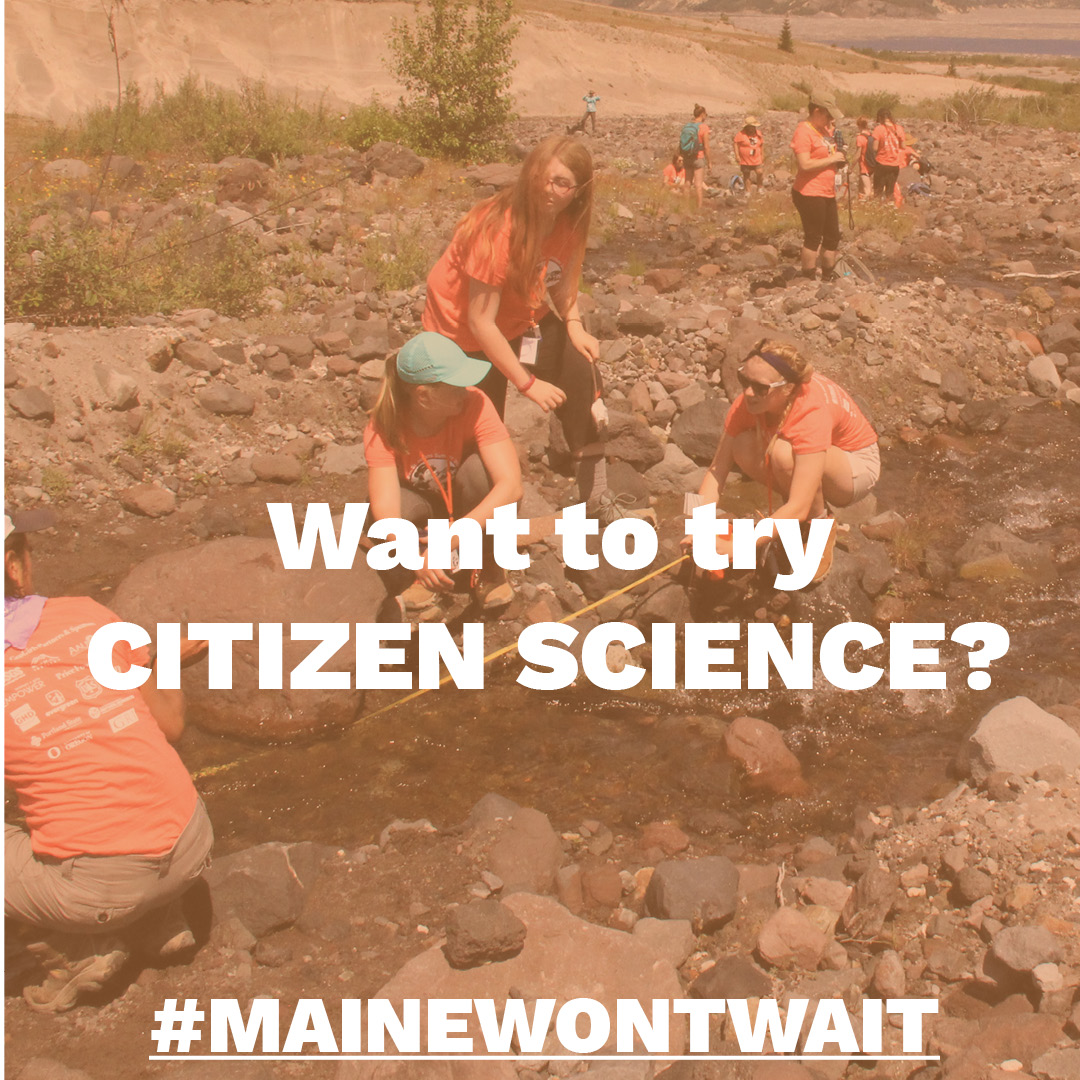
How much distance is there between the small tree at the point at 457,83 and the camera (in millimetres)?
15812

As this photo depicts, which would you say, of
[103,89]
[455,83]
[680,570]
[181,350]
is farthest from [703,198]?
[103,89]


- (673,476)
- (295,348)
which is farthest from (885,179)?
(295,348)

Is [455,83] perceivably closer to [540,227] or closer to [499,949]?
[540,227]

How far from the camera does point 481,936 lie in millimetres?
3025

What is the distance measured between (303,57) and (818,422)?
32132 mm

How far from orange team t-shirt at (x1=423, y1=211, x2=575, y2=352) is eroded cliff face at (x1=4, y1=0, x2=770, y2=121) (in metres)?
20.2

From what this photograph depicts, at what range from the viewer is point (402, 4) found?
34969 millimetres

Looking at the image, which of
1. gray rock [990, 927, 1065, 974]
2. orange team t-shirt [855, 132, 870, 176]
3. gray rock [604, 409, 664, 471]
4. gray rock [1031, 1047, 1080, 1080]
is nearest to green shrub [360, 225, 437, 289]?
gray rock [604, 409, 664, 471]

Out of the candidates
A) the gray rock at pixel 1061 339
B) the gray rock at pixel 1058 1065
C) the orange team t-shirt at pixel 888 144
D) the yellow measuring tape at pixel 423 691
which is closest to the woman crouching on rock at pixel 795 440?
the yellow measuring tape at pixel 423 691

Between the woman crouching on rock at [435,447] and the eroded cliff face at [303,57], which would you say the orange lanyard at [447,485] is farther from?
the eroded cliff face at [303,57]

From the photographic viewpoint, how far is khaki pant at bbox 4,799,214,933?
2.76m

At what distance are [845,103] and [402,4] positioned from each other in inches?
627

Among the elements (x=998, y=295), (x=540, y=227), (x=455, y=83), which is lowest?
(x=998, y=295)

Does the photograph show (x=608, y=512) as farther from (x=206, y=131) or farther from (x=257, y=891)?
(x=206, y=131)
